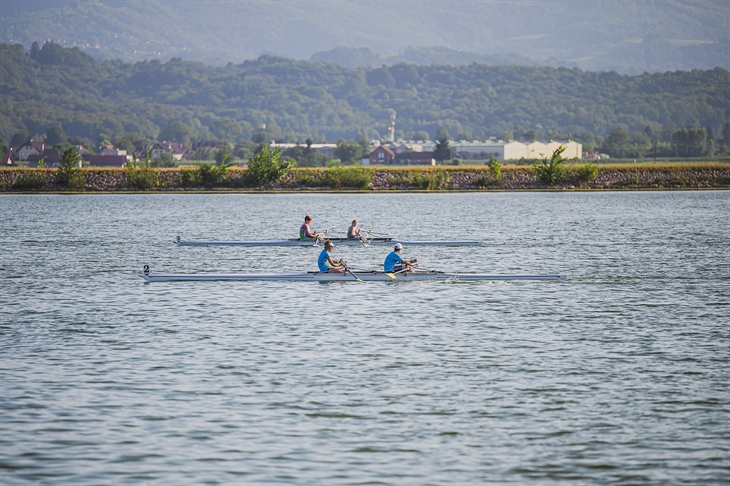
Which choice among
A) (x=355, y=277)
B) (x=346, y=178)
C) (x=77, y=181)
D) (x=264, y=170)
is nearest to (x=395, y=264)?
(x=355, y=277)

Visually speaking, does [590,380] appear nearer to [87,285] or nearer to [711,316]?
[711,316]

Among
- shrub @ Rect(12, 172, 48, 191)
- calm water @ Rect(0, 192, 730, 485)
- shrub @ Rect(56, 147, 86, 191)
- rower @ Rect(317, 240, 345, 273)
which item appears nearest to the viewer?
calm water @ Rect(0, 192, 730, 485)

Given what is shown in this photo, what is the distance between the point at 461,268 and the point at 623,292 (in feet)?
29.7

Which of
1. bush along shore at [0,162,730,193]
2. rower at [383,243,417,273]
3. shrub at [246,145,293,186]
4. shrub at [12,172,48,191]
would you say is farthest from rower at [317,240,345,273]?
shrub at [12,172,48,191]

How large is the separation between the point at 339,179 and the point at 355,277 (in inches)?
2928

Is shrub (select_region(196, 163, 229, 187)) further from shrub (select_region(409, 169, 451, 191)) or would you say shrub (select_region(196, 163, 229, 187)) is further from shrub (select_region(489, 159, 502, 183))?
shrub (select_region(489, 159, 502, 183))

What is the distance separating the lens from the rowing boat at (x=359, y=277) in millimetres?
35531

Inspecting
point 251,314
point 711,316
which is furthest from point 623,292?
point 251,314

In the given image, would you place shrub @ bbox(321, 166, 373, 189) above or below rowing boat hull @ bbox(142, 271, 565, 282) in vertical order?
Answer: above

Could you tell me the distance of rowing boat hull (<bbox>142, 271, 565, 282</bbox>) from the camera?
35531 millimetres

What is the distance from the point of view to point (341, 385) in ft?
70.1

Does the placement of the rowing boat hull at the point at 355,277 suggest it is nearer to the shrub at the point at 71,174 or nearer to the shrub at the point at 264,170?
the shrub at the point at 264,170

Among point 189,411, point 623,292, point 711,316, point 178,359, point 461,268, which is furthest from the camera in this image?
point 461,268

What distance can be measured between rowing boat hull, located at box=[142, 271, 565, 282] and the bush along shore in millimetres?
70916
